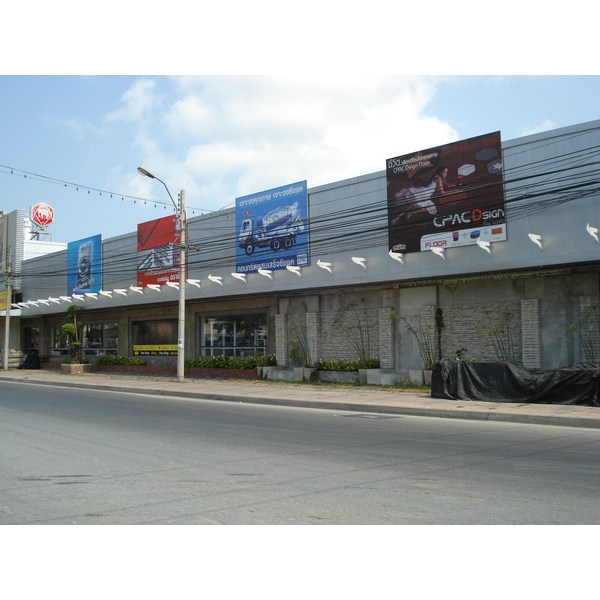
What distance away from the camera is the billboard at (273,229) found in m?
26.6

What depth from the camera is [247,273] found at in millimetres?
28297

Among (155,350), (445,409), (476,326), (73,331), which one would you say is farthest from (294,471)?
(73,331)

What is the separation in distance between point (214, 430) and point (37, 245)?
44147 mm

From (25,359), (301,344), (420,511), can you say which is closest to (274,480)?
(420,511)

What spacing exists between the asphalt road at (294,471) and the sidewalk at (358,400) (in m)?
0.75

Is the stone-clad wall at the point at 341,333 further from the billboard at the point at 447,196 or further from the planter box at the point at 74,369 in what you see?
the planter box at the point at 74,369

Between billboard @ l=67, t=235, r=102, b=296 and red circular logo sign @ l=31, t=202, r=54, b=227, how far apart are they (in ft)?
33.4

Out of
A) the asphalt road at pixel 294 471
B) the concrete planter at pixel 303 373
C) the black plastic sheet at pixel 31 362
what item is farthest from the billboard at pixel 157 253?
the asphalt road at pixel 294 471

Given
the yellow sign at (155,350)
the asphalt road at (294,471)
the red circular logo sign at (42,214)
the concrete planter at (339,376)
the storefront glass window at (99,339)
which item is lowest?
the asphalt road at (294,471)

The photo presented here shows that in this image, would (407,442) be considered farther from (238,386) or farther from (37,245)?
(37,245)

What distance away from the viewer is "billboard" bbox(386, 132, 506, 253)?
20.1 m

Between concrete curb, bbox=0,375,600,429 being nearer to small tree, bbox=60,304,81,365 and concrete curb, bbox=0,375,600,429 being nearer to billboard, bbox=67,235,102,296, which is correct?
small tree, bbox=60,304,81,365

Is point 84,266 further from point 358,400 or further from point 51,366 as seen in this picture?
point 358,400

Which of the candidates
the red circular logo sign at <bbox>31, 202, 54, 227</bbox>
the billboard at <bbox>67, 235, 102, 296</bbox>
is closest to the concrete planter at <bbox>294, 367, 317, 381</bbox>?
the billboard at <bbox>67, 235, 102, 296</bbox>
